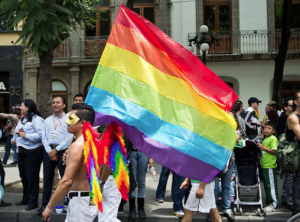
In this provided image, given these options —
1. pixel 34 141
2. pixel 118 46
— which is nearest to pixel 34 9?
pixel 34 141

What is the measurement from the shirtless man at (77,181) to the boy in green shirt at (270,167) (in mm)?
4343

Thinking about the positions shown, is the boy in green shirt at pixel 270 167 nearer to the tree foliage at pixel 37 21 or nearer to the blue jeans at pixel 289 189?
the blue jeans at pixel 289 189

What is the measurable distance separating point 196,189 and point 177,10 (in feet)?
56.6

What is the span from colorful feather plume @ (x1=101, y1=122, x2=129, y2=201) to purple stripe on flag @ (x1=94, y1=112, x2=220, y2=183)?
0.32m

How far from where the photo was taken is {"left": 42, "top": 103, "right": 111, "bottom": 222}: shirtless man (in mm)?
3604

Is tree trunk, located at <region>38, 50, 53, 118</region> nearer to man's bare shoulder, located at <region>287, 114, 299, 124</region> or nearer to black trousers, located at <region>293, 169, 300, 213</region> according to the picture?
man's bare shoulder, located at <region>287, 114, 299, 124</region>

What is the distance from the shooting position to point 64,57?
21.4m

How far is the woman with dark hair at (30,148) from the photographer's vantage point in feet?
23.2

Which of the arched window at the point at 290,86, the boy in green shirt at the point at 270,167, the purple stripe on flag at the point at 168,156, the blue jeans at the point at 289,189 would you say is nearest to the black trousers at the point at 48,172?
the purple stripe on flag at the point at 168,156

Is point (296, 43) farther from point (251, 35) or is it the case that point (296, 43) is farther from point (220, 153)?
point (220, 153)

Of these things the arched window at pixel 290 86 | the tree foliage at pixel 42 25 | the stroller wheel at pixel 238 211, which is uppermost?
the tree foliage at pixel 42 25

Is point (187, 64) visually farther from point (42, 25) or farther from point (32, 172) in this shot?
point (42, 25)

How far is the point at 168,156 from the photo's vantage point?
410 centimetres

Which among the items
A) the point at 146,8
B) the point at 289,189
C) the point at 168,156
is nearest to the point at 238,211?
the point at 289,189
